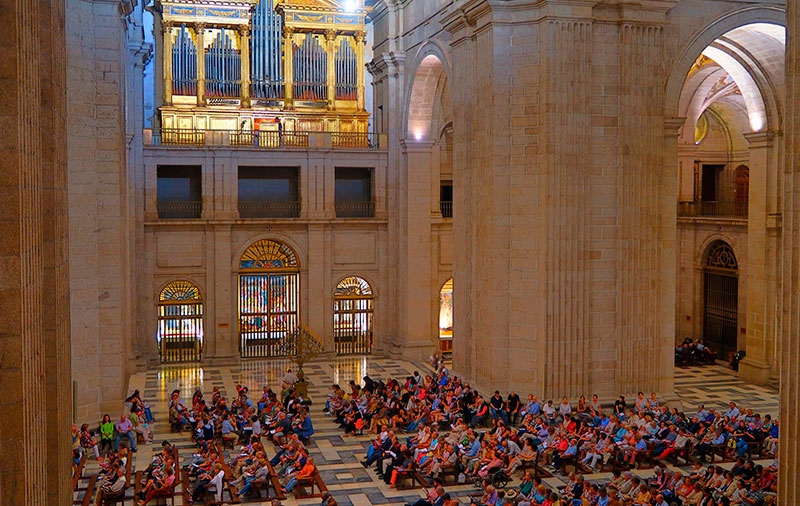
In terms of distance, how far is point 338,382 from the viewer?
81.1 ft

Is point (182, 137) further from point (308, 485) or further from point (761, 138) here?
point (761, 138)

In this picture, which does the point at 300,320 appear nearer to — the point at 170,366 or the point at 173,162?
the point at 170,366

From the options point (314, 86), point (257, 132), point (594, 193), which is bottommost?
point (594, 193)

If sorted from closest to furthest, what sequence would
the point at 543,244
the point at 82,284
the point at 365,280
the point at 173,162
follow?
the point at 82,284
the point at 543,244
the point at 173,162
the point at 365,280

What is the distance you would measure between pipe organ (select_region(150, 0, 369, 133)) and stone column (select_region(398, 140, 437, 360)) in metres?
3.33

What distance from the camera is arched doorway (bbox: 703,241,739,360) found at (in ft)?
87.6

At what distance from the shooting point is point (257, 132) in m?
28.1

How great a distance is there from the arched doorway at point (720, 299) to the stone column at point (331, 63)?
13.7 m

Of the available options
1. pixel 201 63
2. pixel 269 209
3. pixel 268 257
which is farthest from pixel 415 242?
pixel 201 63

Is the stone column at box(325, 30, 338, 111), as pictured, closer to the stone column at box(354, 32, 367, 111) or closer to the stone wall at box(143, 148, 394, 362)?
the stone column at box(354, 32, 367, 111)

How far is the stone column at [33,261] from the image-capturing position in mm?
6469

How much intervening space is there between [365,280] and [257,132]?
6128 mm

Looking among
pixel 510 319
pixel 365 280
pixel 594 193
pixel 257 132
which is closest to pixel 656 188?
pixel 594 193

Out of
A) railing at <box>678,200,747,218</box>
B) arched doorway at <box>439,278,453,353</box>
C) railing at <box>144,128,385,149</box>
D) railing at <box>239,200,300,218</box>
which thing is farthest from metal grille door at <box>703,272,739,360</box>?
railing at <box>239,200,300,218</box>
